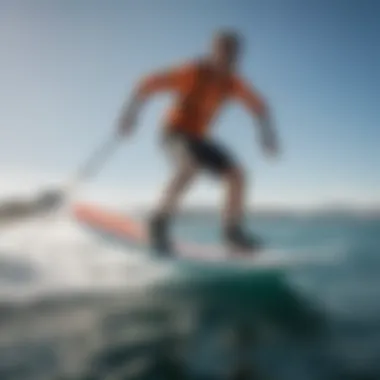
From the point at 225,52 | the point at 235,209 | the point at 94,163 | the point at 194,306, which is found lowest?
the point at 194,306

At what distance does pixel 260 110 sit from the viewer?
1.71 m

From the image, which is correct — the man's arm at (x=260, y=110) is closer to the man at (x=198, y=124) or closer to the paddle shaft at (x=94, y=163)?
the man at (x=198, y=124)

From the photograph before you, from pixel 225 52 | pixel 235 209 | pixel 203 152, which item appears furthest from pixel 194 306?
pixel 225 52

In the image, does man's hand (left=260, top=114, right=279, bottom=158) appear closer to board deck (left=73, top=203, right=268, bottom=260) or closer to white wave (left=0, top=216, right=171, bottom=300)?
board deck (left=73, top=203, right=268, bottom=260)

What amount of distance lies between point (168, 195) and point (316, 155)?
398mm

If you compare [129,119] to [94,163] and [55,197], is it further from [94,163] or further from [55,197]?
[55,197]

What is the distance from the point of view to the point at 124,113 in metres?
1.69

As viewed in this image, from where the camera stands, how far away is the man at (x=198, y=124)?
1.67m

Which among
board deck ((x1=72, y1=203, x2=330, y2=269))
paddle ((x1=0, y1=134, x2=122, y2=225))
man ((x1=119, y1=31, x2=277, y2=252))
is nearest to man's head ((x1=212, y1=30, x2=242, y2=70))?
man ((x1=119, y1=31, x2=277, y2=252))

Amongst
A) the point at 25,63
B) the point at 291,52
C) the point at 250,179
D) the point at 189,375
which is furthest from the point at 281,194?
the point at 25,63

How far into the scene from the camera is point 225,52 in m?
1.67

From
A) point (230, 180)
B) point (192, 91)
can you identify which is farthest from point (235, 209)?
point (192, 91)

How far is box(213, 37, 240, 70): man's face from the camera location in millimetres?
1670

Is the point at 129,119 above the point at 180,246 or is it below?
above
